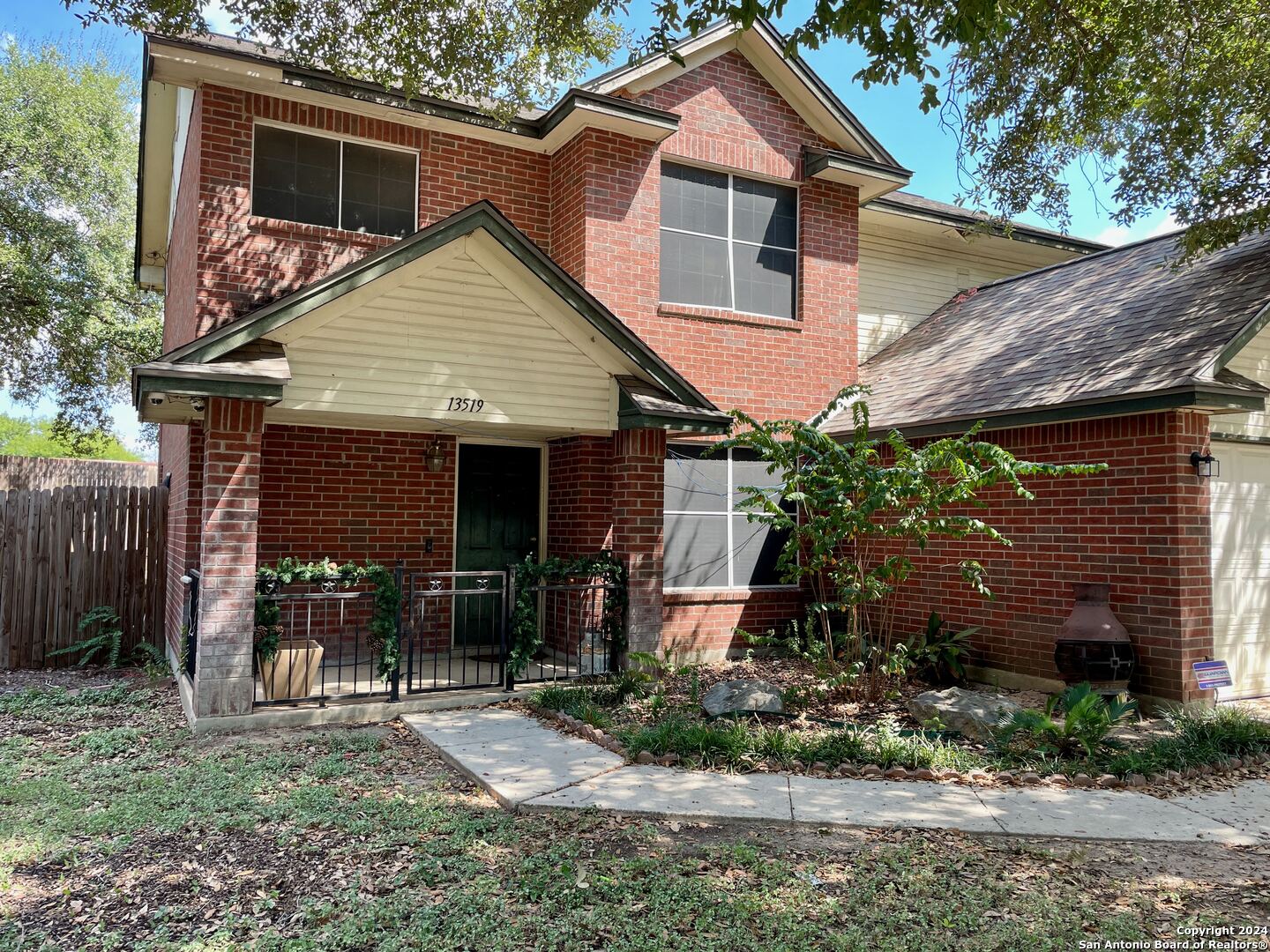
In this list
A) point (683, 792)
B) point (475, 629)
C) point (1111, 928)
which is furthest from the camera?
point (475, 629)

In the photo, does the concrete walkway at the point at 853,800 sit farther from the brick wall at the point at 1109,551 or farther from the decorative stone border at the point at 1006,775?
the brick wall at the point at 1109,551

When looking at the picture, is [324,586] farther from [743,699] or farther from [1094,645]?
[1094,645]

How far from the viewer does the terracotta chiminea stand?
7703 mm

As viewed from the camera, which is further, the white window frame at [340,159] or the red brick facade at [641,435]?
the white window frame at [340,159]

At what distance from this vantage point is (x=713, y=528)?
1096 centimetres

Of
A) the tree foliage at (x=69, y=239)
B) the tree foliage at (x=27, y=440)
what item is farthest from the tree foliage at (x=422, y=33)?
the tree foliage at (x=27, y=440)

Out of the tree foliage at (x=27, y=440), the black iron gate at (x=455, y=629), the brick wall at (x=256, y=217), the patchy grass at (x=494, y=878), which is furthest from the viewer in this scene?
the tree foliage at (x=27, y=440)

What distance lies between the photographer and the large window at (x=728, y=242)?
36.9ft

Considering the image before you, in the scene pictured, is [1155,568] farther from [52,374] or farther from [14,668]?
[52,374]

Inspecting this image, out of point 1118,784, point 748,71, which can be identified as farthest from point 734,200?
point 1118,784

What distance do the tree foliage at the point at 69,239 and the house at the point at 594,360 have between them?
9.48 metres

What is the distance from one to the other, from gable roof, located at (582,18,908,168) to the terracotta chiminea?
708 centimetres

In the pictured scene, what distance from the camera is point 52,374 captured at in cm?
2153

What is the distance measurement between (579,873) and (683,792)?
1358 mm
